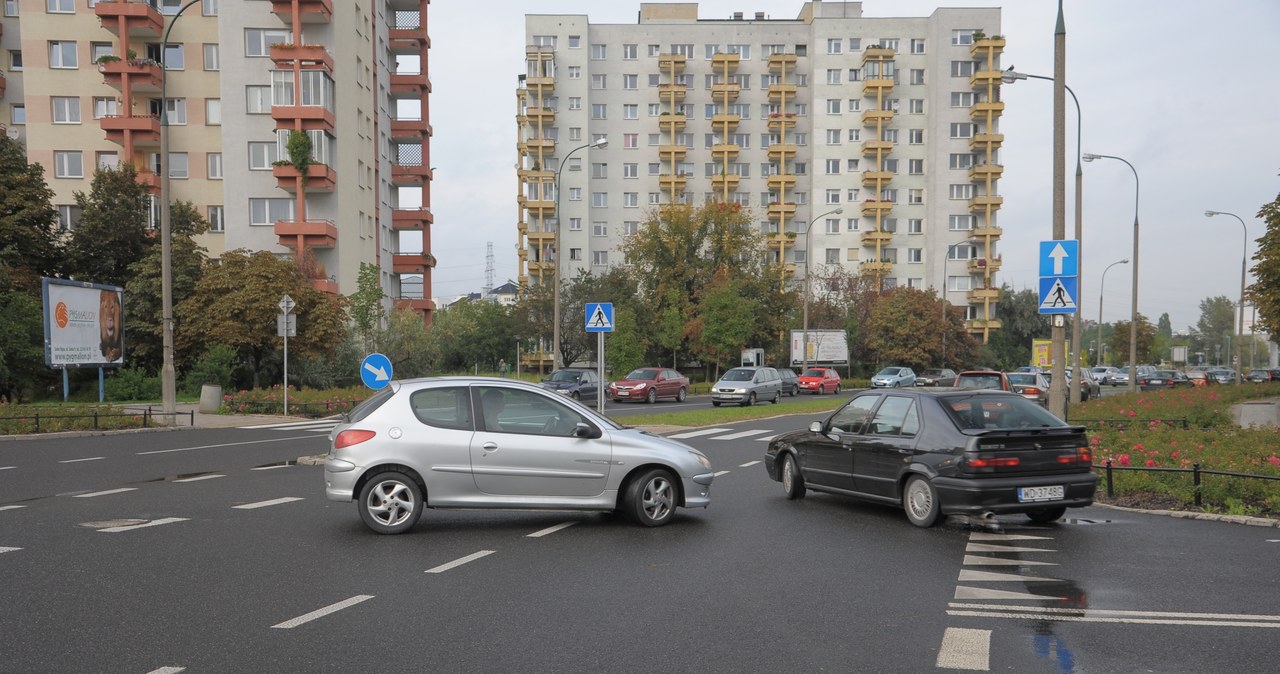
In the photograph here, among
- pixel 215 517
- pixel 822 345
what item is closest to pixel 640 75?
pixel 822 345

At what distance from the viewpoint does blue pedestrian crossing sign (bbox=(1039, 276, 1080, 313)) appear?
13.8 meters

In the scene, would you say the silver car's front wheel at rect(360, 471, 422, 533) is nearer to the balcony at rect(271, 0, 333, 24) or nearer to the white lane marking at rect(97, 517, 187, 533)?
the white lane marking at rect(97, 517, 187, 533)

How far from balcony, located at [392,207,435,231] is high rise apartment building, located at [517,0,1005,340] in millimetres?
26014

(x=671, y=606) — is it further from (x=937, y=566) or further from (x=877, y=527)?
(x=877, y=527)

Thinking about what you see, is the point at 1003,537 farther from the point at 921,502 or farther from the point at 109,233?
the point at 109,233

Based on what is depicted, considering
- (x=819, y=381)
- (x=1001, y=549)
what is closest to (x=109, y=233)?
(x=819, y=381)

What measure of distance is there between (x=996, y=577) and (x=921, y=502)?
7.76ft

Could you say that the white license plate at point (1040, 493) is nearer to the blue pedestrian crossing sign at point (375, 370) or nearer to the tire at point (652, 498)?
the tire at point (652, 498)

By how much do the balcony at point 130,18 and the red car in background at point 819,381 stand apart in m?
40.6

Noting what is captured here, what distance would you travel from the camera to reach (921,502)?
997 cm

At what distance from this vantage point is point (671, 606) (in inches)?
259

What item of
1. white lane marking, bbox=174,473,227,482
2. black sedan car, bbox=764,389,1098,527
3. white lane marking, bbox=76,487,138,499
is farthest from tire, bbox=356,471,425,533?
white lane marking, bbox=174,473,227,482

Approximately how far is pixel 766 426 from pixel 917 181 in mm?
71109

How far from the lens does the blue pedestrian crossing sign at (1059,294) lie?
1377cm
